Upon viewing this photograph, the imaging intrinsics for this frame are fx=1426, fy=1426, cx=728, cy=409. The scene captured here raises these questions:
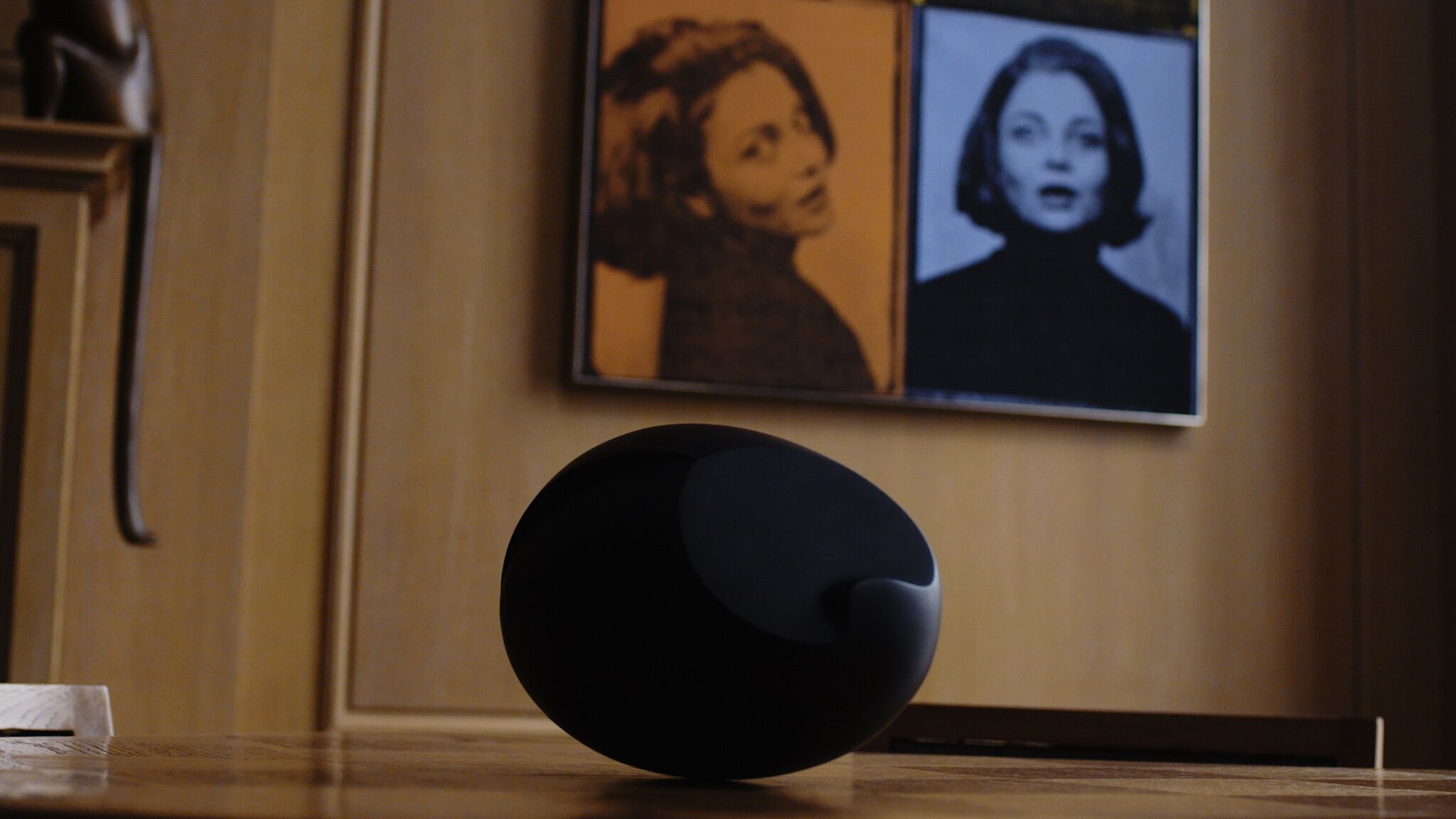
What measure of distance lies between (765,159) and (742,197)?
101mm

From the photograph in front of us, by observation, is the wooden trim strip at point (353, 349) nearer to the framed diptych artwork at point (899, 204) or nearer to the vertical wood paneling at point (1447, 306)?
the framed diptych artwork at point (899, 204)

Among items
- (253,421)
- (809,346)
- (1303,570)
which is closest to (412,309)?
(253,421)

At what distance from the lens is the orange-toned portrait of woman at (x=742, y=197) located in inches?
119

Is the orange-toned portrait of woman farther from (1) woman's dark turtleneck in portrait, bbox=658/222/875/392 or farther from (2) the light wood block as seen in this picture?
(2) the light wood block

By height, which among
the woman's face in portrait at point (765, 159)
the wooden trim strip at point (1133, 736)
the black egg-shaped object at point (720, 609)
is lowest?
the wooden trim strip at point (1133, 736)

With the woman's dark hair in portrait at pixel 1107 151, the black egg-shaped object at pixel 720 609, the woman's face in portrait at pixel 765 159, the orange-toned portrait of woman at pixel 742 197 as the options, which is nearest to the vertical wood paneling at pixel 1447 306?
the woman's dark hair in portrait at pixel 1107 151

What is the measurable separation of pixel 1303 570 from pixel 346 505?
7.13ft

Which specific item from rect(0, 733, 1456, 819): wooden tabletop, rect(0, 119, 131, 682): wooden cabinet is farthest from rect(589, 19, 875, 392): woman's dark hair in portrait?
rect(0, 733, 1456, 819): wooden tabletop

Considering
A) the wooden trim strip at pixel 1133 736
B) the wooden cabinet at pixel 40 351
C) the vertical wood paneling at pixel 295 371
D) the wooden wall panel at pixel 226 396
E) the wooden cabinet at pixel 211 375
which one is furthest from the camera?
the vertical wood paneling at pixel 295 371

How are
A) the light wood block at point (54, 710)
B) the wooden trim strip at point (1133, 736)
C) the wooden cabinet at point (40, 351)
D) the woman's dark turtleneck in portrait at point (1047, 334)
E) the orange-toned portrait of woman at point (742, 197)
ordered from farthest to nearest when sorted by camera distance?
the woman's dark turtleneck in portrait at point (1047, 334) → the orange-toned portrait of woman at point (742, 197) → the wooden cabinet at point (40, 351) → the wooden trim strip at point (1133, 736) → the light wood block at point (54, 710)

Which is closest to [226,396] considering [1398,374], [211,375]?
[211,375]

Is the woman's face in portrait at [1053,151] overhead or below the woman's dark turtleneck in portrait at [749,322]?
overhead

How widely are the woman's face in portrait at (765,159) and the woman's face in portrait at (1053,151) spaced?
17.9 inches

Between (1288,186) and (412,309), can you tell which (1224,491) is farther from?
(412,309)
